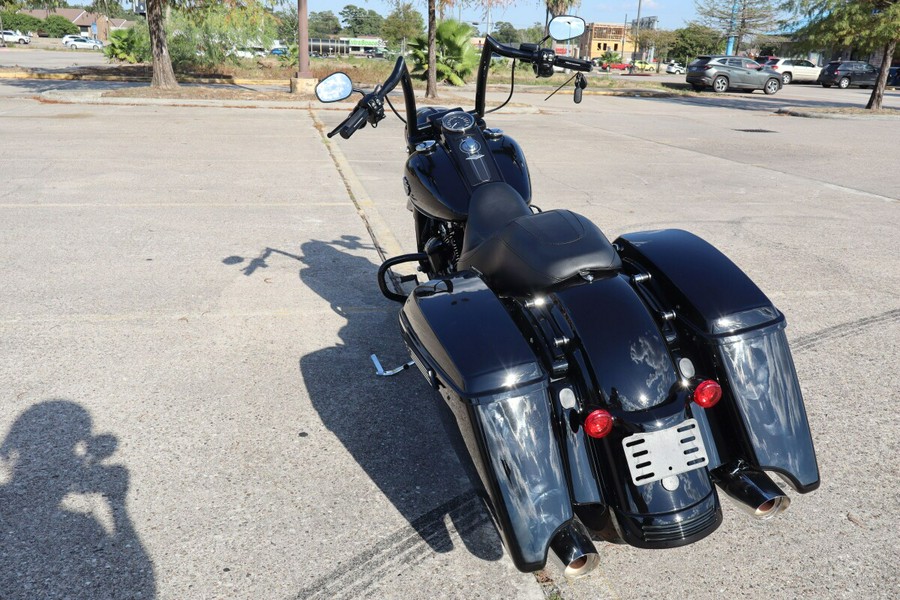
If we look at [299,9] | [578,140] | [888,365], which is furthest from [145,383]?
[299,9]

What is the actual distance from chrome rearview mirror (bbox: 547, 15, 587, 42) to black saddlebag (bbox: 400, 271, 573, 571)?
2360mm

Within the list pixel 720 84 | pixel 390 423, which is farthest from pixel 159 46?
pixel 720 84

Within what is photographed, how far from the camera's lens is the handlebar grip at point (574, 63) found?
3.83 metres

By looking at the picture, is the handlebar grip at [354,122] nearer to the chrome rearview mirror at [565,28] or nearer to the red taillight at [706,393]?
the chrome rearview mirror at [565,28]

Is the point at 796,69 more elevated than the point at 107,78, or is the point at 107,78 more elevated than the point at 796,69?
the point at 796,69

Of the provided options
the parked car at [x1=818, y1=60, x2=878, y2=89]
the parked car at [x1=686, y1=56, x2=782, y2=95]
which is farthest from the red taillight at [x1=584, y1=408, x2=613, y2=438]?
the parked car at [x1=818, y1=60, x2=878, y2=89]

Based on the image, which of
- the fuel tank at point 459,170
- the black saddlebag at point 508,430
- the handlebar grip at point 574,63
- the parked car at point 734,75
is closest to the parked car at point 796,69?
the parked car at point 734,75

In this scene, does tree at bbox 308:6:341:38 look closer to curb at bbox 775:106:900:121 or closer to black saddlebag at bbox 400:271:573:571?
curb at bbox 775:106:900:121

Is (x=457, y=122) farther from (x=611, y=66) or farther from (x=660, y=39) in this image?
(x=660, y=39)

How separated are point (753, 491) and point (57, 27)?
10054cm

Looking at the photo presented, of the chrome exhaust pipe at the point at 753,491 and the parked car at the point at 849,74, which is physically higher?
the parked car at the point at 849,74

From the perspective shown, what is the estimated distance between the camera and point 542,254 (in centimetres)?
234

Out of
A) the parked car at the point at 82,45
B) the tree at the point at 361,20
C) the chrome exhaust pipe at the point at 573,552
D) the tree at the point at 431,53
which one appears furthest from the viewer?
the tree at the point at 361,20

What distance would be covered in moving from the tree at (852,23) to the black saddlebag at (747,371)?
59.9ft
